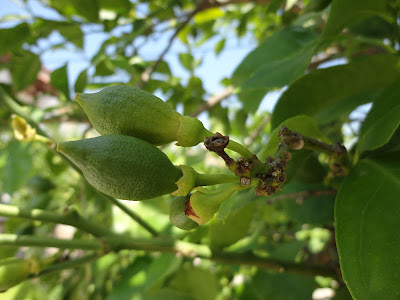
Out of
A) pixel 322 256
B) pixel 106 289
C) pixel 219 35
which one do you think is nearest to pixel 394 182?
pixel 322 256

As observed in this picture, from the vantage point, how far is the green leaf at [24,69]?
1693 mm

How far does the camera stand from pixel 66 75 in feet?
4.17

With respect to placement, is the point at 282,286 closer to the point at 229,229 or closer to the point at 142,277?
the point at 229,229

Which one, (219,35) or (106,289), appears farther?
(219,35)

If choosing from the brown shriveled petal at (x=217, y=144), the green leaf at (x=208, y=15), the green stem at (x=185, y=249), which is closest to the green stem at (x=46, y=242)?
the green stem at (x=185, y=249)

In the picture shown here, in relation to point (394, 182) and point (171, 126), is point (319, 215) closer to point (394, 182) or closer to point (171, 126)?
point (394, 182)

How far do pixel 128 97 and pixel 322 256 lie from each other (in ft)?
5.90

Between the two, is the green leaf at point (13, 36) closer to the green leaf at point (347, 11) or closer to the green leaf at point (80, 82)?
the green leaf at point (80, 82)

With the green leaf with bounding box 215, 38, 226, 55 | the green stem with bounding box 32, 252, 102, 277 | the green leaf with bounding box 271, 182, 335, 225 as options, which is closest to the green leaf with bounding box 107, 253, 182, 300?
the green stem with bounding box 32, 252, 102, 277

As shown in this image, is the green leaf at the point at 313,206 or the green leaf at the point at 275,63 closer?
the green leaf at the point at 275,63

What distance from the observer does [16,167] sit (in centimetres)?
174

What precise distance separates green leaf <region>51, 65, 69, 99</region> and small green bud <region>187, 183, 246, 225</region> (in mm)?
840

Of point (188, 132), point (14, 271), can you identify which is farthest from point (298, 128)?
point (14, 271)

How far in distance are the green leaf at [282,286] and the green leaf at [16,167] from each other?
45.8 inches
